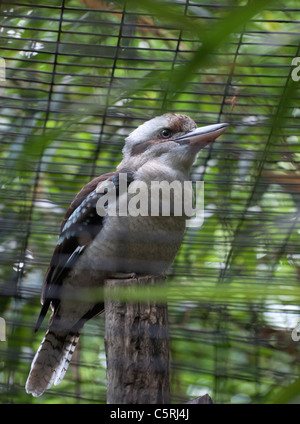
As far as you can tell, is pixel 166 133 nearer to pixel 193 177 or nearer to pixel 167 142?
pixel 167 142

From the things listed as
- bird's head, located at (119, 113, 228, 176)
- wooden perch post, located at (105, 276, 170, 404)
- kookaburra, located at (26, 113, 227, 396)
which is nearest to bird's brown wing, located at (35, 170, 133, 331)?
kookaburra, located at (26, 113, 227, 396)

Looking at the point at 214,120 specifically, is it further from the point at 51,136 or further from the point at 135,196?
the point at 51,136

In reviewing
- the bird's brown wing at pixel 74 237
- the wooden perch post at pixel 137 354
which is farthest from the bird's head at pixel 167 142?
the wooden perch post at pixel 137 354

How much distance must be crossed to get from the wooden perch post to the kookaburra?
0.72 ft

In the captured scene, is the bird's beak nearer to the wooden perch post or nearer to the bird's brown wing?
the bird's brown wing

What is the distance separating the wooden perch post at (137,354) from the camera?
1.33 meters

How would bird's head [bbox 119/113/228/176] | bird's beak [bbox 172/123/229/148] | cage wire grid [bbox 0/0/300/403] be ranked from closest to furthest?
cage wire grid [bbox 0/0/300/403] < bird's beak [bbox 172/123/229/148] < bird's head [bbox 119/113/228/176]

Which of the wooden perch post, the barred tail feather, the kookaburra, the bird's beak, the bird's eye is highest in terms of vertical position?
the bird's eye

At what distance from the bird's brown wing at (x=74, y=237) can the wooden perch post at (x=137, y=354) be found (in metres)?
0.37

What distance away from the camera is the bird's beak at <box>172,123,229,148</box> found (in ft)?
5.56

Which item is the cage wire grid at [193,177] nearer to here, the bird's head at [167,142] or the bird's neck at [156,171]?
the bird's head at [167,142]

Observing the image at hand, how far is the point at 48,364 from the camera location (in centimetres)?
197

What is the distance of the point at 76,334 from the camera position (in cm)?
204
